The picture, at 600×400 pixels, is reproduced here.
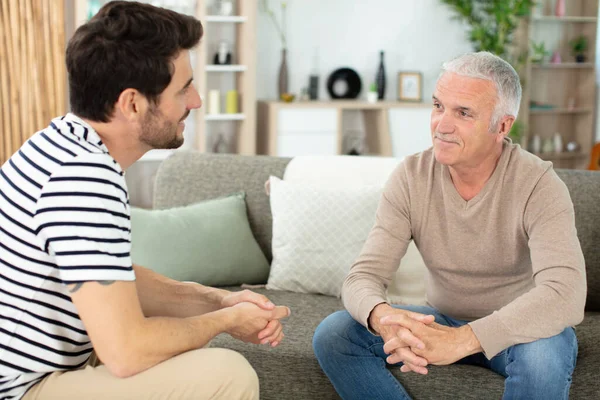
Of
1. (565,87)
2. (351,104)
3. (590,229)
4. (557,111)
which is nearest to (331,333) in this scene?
(590,229)

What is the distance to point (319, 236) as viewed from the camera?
8.66 feet

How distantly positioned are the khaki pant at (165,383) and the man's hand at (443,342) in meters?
0.50

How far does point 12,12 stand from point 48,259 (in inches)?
135

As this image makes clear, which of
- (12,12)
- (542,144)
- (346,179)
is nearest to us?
(346,179)

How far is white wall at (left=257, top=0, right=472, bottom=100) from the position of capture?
6.09 m

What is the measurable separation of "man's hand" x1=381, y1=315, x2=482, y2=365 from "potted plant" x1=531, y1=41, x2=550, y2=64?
5.06 meters

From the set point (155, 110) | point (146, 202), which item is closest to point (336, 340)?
point (155, 110)

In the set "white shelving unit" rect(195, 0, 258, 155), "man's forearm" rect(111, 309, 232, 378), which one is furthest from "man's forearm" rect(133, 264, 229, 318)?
"white shelving unit" rect(195, 0, 258, 155)

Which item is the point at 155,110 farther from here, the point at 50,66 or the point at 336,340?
the point at 50,66

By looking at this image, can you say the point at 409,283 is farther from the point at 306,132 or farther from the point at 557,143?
the point at 557,143

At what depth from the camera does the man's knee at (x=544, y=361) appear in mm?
1832

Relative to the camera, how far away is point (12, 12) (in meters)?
4.48

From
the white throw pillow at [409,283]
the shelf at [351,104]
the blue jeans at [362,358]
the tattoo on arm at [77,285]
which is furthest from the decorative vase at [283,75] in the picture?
the tattoo on arm at [77,285]

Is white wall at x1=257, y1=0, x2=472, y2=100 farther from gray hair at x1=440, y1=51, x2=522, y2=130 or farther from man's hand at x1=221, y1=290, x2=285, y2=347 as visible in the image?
man's hand at x1=221, y1=290, x2=285, y2=347
